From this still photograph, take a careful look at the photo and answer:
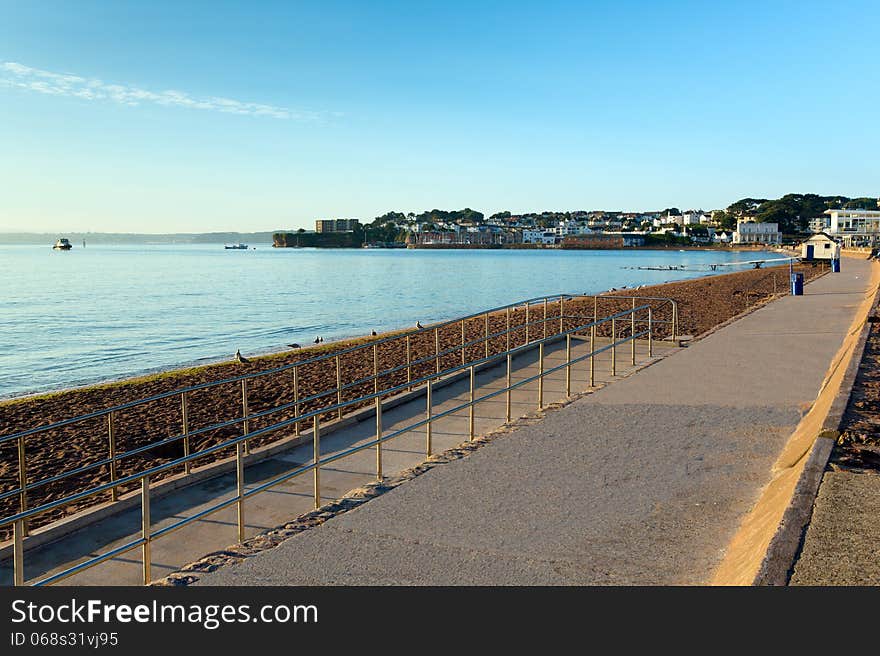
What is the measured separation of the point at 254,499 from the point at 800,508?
169 inches

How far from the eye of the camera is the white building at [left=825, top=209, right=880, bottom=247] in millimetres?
119569

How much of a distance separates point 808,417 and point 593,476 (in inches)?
125

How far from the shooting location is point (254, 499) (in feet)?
20.9

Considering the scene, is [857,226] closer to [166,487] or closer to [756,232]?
[756,232]

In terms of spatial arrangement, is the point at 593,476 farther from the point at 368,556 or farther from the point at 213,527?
the point at 213,527

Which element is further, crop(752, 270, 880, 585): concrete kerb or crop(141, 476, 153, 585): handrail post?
crop(141, 476, 153, 585): handrail post

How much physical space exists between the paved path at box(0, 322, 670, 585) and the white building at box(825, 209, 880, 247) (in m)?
120

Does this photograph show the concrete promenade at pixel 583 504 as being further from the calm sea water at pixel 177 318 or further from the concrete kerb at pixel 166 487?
the calm sea water at pixel 177 318

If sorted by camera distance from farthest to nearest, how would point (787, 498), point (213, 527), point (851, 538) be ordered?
point (213, 527) → point (787, 498) → point (851, 538)

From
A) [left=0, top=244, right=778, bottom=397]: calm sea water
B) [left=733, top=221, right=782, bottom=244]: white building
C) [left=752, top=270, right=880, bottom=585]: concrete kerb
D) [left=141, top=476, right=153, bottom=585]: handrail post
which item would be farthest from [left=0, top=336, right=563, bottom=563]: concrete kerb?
[left=733, top=221, right=782, bottom=244]: white building

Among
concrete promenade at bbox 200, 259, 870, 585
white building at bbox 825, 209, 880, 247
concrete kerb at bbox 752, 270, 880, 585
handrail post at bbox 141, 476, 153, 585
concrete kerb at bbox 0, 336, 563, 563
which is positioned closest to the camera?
concrete kerb at bbox 752, 270, 880, 585

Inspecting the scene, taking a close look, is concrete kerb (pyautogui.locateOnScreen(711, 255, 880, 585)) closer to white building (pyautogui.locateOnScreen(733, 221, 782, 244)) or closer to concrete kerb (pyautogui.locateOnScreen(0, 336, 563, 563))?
concrete kerb (pyautogui.locateOnScreen(0, 336, 563, 563))
